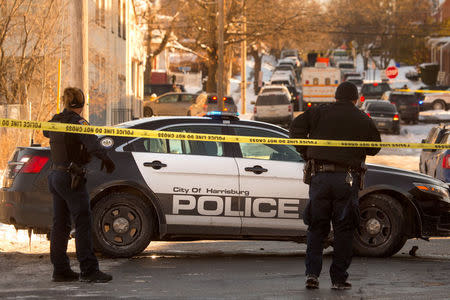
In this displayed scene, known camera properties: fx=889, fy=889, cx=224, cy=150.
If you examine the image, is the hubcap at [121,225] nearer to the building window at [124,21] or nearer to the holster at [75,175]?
the holster at [75,175]

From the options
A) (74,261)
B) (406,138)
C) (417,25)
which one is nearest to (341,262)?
(74,261)

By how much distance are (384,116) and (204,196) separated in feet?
102

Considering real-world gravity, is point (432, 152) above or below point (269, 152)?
below

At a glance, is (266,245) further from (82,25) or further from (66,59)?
(66,59)

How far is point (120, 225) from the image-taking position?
926 cm

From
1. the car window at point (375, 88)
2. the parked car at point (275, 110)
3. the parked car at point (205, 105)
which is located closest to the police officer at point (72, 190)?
the parked car at point (205, 105)

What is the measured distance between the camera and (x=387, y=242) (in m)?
9.63

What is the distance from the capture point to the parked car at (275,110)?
45375 millimetres

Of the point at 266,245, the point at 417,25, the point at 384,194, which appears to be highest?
the point at 417,25

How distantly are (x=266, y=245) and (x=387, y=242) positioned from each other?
202 cm

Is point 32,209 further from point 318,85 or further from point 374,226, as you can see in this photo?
point 318,85

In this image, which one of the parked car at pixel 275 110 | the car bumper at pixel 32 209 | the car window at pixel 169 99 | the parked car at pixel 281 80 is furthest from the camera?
the parked car at pixel 281 80

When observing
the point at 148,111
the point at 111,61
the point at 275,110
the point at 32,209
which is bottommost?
the point at 32,209

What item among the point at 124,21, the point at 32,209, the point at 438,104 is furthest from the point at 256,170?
the point at 438,104
